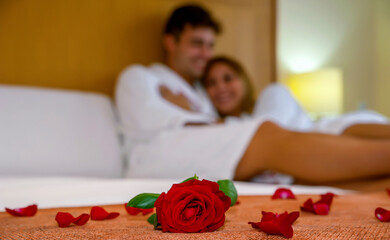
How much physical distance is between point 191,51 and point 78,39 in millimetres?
560

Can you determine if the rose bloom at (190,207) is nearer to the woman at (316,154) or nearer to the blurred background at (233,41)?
the woman at (316,154)

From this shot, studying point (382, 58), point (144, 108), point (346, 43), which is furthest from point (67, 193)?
point (382, 58)

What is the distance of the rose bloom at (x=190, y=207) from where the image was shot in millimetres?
393

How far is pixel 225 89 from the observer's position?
2111mm

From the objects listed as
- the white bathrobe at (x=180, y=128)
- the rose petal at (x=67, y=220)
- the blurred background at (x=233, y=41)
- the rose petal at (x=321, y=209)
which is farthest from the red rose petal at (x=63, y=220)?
the blurred background at (x=233, y=41)

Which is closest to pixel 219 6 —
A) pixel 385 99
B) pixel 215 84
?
pixel 215 84

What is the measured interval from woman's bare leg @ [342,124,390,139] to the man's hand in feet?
2.43

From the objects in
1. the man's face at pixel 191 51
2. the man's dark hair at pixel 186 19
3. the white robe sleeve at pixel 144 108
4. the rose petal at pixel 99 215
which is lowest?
the rose petal at pixel 99 215

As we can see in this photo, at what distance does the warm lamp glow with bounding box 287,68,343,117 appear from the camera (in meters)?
2.68

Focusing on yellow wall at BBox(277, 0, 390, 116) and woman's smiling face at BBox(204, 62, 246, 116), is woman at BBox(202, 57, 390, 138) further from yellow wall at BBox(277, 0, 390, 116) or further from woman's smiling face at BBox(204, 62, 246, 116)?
yellow wall at BBox(277, 0, 390, 116)

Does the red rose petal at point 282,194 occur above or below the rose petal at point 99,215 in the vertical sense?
below

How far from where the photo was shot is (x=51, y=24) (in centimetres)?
190

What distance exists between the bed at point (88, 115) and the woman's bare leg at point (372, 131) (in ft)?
0.62

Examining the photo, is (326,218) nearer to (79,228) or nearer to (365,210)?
(365,210)
